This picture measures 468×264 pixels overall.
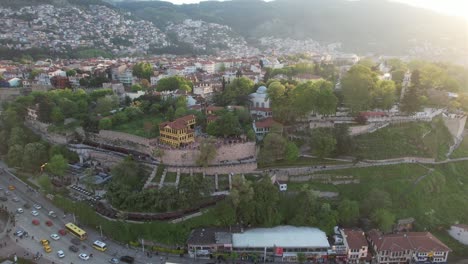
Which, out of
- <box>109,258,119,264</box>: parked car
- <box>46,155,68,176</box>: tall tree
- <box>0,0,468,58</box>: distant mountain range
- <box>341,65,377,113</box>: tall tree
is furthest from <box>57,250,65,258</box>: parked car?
<box>0,0,468,58</box>: distant mountain range

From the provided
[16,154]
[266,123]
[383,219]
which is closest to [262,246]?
Result: [383,219]

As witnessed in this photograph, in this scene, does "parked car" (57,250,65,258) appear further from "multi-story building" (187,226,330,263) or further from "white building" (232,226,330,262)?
"white building" (232,226,330,262)

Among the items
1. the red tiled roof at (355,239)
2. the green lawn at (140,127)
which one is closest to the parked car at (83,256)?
the green lawn at (140,127)

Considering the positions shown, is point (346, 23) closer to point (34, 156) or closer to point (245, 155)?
point (245, 155)

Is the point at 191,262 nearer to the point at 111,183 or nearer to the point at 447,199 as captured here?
the point at 111,183

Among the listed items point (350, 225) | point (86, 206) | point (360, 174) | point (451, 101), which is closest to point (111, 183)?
point (86, 206)

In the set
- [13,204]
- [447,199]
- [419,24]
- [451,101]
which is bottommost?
[13,204]

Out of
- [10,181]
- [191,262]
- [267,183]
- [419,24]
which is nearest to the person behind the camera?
[191,262]
